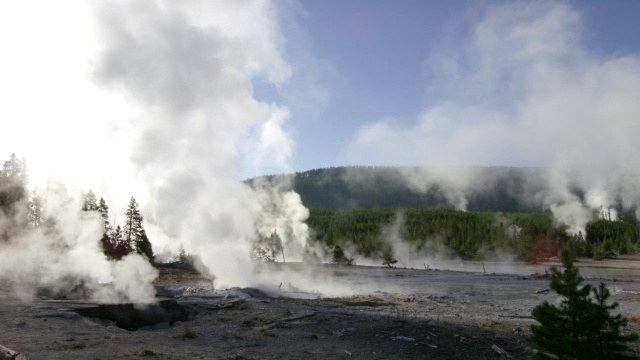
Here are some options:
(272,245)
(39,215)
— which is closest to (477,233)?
(272,245)

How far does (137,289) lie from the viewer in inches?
1077

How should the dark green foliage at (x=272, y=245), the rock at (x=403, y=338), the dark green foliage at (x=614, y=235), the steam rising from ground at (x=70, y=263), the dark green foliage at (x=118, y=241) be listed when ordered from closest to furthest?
the rock at (x=403, y=338) < the steam rising from ground at (x=70, y=263) < the dark green foliage at (x=118, y=241) < the dark green foliage at (x=272, y=245) < the dark green foliage at (x=614, y=235)

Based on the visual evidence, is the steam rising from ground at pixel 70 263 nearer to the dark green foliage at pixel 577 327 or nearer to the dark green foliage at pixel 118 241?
the dark green foliage at pixel 577 327

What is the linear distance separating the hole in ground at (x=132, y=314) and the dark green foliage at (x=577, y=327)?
729 inches

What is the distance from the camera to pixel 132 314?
23.4 metres

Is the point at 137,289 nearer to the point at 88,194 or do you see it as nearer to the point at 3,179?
the point at 3,179

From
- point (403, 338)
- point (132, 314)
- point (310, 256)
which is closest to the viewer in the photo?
point (403, 338)

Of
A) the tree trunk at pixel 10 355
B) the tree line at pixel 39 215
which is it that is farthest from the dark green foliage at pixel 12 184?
the tree trunk at pixel 10 355

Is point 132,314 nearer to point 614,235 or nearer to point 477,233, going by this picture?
point 477,233

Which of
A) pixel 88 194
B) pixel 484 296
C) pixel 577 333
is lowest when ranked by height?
pixel 484 296

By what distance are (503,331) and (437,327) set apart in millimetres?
2941

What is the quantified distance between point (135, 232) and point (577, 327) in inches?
2663

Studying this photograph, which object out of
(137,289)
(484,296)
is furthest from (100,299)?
(484,296)

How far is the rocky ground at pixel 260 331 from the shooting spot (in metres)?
17.0
